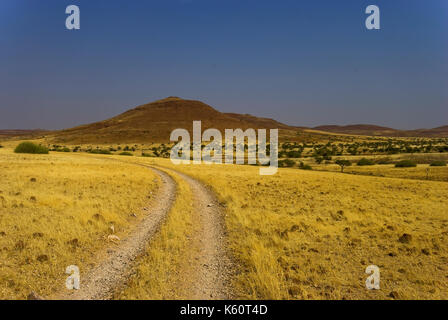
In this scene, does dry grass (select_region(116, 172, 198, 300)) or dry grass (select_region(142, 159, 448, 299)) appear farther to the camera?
dry grass (select_region(142, 159, 448, 299))

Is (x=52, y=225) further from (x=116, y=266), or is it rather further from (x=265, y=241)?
(x=265, y=241)

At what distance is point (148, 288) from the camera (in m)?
5.87

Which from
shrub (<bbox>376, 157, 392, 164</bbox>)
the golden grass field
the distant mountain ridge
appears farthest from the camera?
the distant mountain ridge

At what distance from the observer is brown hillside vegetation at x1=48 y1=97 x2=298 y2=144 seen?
110 metres

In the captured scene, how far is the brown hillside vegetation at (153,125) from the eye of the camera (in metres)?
110

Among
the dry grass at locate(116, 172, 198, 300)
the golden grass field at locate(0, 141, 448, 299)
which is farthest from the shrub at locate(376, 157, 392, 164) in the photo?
the dry grass at locate(116, 172, 198, 300)

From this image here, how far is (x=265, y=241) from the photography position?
9.20m

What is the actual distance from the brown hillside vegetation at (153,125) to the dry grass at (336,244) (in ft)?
307

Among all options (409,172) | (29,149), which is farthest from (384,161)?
(29,149)

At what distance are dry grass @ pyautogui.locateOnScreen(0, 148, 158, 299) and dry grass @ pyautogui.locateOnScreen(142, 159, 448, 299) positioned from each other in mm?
4690

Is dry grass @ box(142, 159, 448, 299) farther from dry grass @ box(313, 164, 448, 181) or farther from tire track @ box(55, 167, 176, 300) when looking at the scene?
dry grass @ box(313, 164, 448, 181)
